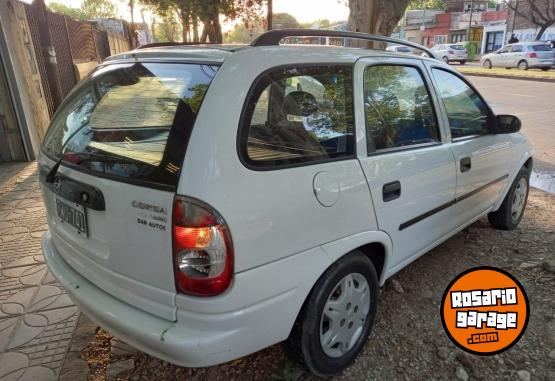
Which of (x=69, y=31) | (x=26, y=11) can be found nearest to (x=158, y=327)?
(x=26, y=11)

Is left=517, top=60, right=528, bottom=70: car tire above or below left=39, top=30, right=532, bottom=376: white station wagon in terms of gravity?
below

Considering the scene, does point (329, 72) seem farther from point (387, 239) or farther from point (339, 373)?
point (339, 373)

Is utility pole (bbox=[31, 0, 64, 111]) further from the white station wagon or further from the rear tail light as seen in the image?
the rear tail light

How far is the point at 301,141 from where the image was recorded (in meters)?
2.01

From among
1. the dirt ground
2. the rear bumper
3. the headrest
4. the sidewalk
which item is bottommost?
the dirt ground

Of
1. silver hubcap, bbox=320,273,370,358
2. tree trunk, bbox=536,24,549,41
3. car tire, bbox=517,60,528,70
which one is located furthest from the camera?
tree trunk, bbox=536,24,549,41

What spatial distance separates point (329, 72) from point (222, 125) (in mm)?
754

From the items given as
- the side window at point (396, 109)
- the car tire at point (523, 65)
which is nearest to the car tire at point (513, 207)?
the side window at point (396, 109)

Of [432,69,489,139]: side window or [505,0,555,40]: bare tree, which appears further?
[505,0,555,40]: bare tree

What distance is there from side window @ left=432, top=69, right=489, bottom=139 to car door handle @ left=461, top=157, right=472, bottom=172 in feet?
0.57

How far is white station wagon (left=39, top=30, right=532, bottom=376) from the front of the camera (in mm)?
1681

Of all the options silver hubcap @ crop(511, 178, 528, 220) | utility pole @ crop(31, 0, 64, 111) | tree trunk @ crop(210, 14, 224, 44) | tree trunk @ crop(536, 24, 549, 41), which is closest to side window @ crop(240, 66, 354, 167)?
silver hubcap @ crop(511, 178, 528, 220)

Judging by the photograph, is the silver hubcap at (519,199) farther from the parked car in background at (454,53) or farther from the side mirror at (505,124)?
the parked car in background at (454,53)

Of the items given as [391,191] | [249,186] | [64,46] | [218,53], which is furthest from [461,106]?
[64,46]
